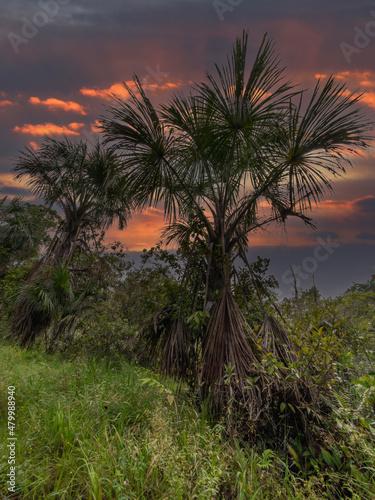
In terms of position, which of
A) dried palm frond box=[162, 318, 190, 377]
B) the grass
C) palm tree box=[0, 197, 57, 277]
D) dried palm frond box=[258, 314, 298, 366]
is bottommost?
the grass

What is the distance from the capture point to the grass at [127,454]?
2209 millimetres

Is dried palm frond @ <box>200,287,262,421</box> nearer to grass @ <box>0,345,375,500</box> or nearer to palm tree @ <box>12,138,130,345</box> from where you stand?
grass @ <box>0,345,375,500</box>

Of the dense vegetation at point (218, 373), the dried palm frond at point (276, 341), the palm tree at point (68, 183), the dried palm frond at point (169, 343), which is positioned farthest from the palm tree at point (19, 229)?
the dried palm frond at point (276, 341)

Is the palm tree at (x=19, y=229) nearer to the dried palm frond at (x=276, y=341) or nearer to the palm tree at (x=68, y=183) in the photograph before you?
the palm tree at (x=68, y=183)

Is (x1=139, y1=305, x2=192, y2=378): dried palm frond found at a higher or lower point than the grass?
higher

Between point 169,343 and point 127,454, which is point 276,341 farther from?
point 127,454

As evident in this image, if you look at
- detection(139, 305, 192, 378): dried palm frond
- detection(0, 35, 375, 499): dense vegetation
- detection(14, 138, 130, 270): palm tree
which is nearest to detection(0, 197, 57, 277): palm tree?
detection(14, 138, 130, 270): palm tree

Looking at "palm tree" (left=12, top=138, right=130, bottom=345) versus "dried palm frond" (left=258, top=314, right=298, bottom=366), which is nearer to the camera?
"dried palm frond" (left=258, top=314, right=298, bottom=366)

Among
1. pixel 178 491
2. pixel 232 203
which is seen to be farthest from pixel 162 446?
pixel 232 203

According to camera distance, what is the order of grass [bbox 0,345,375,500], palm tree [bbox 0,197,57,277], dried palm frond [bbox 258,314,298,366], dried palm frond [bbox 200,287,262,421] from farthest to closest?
palm tree [bbox 0,197,57,277]
dried palm frond [bbox 258,314,298,366]
dried palm frond [bbox 200,287,262,421]
grass [bbox 0,345,375,500]

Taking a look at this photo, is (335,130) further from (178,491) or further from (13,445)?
(13,445)

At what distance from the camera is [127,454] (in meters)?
2.55

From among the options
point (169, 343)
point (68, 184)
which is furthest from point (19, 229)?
point (169, 343)

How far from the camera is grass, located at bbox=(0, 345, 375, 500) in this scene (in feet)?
7.25
